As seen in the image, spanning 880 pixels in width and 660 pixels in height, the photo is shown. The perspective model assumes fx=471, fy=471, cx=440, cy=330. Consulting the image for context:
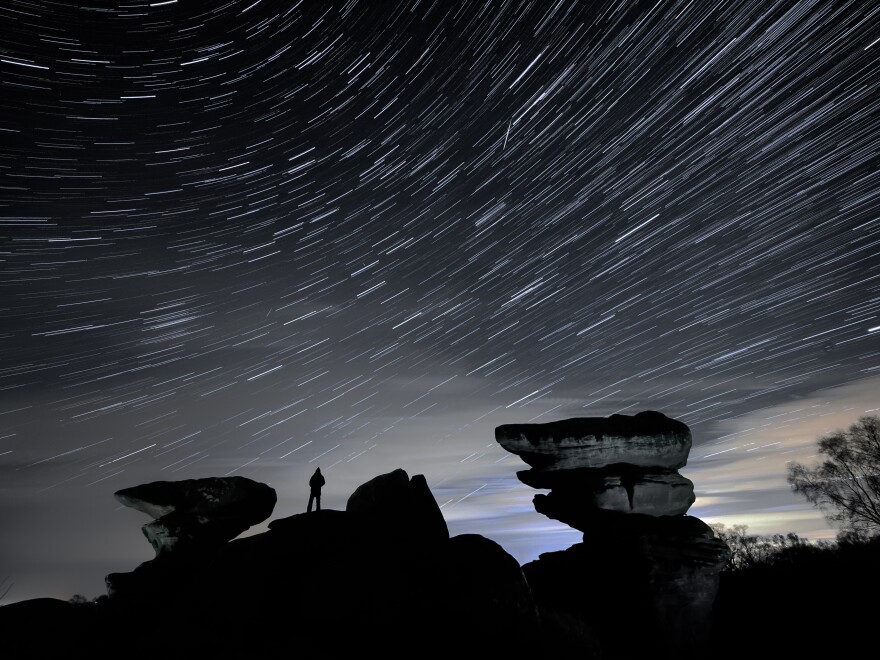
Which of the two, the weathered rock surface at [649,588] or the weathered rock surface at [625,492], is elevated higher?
the weathered rock surface at [625,492]

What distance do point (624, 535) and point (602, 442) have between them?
13.1 feet

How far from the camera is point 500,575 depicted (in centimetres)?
1309

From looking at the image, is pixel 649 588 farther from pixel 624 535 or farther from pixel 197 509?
pixel 197 509

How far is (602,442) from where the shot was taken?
71.5 feet

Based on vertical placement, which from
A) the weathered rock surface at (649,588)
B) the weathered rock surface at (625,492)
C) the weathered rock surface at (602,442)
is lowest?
the weathered rock surface at (649,588)

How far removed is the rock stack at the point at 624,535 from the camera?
1905 cm

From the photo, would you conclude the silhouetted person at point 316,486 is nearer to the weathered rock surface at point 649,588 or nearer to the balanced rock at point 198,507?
the balanced rock at point 198,507

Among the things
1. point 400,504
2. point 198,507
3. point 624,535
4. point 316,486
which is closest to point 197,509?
point 198,507

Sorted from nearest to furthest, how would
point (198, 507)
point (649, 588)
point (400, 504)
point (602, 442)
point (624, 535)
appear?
point (400, 504)
point (649, 588)
point (624, 535)
point (198, 507)
point (602, 442)

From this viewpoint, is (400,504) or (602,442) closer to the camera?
(400,504)

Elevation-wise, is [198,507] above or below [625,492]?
above

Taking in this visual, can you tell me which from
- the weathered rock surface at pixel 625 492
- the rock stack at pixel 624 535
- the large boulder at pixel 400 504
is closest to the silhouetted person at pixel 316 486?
the large boulder at pixel 400 504

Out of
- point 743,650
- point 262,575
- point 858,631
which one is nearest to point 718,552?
point 743,650

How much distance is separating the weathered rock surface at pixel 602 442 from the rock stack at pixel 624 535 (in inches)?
1.8
